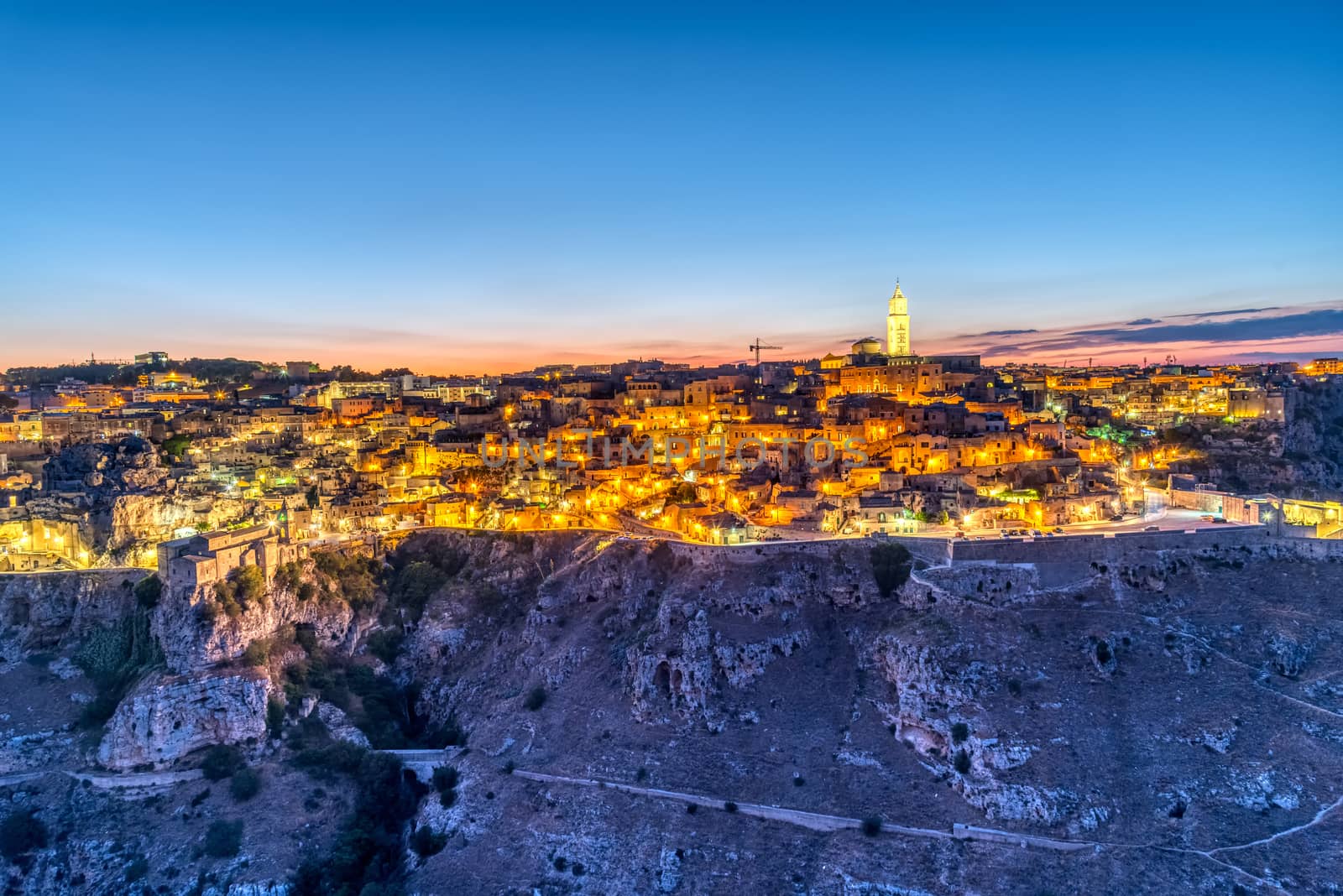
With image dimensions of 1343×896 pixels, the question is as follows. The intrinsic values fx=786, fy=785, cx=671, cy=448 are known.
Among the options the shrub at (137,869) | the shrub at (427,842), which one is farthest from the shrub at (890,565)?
the shrub at (137,869)

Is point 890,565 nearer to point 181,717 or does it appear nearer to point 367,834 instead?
point 367,834

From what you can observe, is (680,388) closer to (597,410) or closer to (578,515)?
(597,410)

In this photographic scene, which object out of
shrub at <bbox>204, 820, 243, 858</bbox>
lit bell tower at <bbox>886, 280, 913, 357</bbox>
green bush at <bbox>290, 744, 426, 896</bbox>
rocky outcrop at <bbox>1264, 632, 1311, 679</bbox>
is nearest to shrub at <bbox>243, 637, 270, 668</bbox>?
green bush at <bbox>290, 744, 426, 896</bbox>

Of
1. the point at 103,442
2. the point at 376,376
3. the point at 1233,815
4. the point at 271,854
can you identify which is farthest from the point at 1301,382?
the point at 376,376

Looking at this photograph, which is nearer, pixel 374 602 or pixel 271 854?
pixel 271 854

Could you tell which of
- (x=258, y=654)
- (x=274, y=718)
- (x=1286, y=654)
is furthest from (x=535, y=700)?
(x=1286, y=654)

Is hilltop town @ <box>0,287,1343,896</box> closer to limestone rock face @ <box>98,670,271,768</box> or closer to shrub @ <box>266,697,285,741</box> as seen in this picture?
limestone rock face @ <box>98,670,271,768</box>
